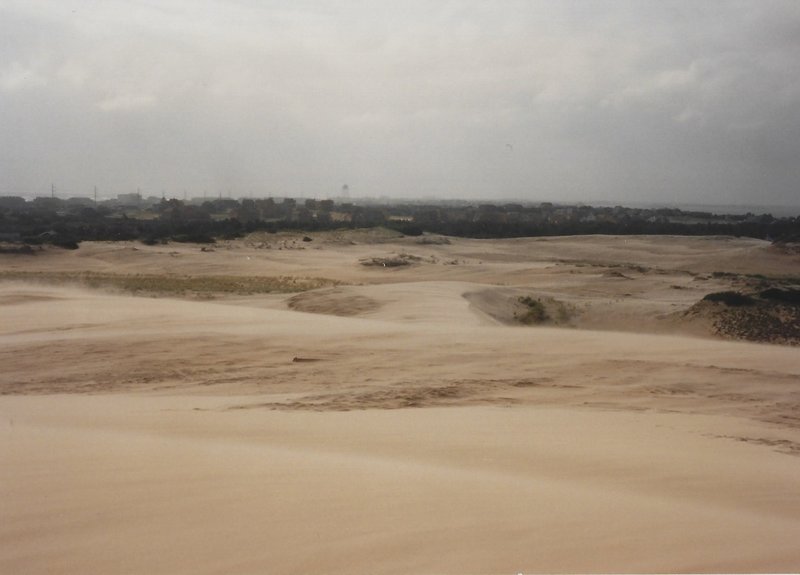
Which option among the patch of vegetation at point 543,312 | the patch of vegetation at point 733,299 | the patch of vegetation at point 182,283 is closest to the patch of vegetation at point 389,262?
the patch of vegetation at point 182,283

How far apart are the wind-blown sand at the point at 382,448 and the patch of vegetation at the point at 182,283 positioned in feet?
28.3

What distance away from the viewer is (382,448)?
5.71m

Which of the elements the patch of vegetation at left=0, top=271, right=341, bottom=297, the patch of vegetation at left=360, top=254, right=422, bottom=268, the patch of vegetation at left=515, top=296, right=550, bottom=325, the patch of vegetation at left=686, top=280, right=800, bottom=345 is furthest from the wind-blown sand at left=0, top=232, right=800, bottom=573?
the patch of vegetation at left=360, top=254, right=422, bottom=268

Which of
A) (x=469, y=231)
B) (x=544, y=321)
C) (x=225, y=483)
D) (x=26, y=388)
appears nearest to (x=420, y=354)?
(x=26, y=388)

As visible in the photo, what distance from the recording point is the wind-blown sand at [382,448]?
3514 millimetres

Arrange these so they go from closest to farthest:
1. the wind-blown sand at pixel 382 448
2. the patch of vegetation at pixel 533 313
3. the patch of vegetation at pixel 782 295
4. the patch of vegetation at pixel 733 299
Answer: the wind-blown sand at pixel 382 448 → the patch of vegetation at pixel 733 299 → the patch of vegetation at pixel 782 295 → the patch of vegetation at pixel 533 313

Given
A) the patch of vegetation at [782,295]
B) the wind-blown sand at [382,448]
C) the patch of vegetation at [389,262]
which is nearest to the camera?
the wind-blown sand at [382,448]

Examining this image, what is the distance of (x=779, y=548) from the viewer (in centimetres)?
367

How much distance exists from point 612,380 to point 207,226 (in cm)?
5742

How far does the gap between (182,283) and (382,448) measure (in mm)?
23372

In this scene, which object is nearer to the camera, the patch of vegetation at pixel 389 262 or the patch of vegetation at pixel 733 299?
the patch of vegetation at pixel 733 299

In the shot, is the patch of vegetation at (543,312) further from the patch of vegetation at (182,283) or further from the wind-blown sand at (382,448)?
the patch of vegetation at (182,283)

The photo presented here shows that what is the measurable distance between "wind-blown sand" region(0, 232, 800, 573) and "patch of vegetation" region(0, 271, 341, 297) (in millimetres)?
8626

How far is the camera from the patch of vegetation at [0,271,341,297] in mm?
25244
